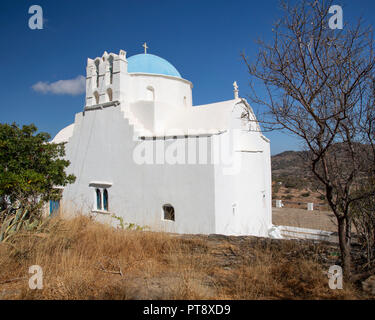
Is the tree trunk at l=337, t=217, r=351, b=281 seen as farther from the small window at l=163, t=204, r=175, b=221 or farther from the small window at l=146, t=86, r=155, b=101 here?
the small window at l=146, t=86, r=155, b=101

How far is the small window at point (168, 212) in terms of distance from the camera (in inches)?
400

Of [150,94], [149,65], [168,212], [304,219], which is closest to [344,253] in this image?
[168,212]

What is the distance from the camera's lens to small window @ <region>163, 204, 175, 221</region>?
33.4 ft

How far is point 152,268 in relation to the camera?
3701mm

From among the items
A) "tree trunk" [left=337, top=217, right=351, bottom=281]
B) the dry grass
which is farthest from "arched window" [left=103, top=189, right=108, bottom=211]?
"tree trunk" [left=337, top=217, right=351, bottom=281]

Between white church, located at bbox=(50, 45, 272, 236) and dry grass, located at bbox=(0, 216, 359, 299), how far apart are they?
14.9ft

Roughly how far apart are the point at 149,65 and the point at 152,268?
11825 mm

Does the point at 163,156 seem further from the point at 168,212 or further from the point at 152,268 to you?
the point at 152,268

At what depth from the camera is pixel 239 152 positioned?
10664 mm

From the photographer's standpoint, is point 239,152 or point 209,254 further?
point 239,152
